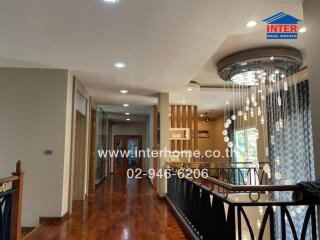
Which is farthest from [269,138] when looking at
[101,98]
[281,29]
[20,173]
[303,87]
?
[20,173]

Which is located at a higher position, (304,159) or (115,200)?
(304,159)

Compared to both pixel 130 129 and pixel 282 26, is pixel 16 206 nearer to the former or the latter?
pixel 282 26

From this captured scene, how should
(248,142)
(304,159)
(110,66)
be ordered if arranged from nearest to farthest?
(110,66)
(304,159)
(248,142)

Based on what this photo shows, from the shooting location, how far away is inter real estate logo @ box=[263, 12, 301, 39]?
10.8 feet

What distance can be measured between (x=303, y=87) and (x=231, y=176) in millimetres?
3223

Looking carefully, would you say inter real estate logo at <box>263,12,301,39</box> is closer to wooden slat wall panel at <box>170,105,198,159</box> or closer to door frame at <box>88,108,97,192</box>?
wooden slat wall panel at <box>170,105,198,159</box>

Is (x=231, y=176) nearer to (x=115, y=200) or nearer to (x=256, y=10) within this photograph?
(x=115, y=200)

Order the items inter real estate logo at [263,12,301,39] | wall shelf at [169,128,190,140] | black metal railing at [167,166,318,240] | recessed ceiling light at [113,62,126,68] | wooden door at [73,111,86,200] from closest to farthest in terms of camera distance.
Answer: black metal railing at [167,166,318,240], inter real estate logo at [263,12,301,39], recessed ceiling light at [113,62,126,68], wooden door at [73,111,86,200], wall shelf at [169,128,190,140]

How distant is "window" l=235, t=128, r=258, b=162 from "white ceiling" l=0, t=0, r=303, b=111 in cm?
347

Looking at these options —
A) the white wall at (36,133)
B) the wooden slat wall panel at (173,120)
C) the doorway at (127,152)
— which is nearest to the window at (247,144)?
the wooden slat wall panel at (173,120)

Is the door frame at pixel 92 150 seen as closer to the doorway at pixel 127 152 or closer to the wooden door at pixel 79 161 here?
the wooden door at pixel 79 161

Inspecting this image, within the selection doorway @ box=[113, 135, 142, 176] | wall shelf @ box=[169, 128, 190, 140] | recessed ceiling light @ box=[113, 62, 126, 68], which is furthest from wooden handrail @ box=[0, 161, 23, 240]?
→ doorway @ box=[113, 135, 142, 176]

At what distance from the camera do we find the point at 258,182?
705cm

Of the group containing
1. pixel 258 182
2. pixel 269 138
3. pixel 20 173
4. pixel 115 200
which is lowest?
pixel 115 200
